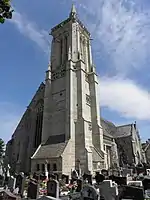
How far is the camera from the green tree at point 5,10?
5.59 metres

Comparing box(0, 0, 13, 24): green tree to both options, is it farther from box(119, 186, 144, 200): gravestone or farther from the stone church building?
the stone church building

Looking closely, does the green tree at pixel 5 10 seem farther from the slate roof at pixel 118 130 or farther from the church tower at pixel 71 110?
the slate roof at pixel 118 130

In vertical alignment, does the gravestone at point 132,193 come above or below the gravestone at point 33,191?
above

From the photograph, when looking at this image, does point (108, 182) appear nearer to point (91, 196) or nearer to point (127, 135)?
point (91, 196)

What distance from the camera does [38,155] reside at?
2666cm

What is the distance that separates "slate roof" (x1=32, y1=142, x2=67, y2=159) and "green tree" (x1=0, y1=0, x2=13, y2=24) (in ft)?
67.9

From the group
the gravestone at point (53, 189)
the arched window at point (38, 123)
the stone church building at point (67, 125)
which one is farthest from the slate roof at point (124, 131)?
the gravestone at point (53, 189)

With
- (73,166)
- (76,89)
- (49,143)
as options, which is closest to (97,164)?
(73,166)

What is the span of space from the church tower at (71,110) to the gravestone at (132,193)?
1527 centimetres

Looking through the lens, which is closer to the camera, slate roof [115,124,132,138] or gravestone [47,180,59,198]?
gravestone [47,180,59,198]

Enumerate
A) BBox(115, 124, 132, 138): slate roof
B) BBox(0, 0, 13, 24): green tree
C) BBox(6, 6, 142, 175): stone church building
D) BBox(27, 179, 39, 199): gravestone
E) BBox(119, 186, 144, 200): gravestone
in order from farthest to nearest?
1. BBox(115, 124, 132, 138): slate roof
2. BBox(6, 6, 142, 175): stone church building
3. BBox(27, 179, 39, 199): gravestone
4. BBox(119, 186, 144, 200): gravestone
5. BBox(0, 0, 13, 24): green tree

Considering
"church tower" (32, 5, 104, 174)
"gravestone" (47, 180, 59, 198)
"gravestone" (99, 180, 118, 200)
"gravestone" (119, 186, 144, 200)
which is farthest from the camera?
"church tower" (32, 5, 104, 174)

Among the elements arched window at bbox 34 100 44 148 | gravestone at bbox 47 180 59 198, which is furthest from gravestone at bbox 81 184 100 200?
arched window at bbox 34 100 44 148

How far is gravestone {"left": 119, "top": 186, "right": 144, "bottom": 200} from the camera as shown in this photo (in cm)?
860
